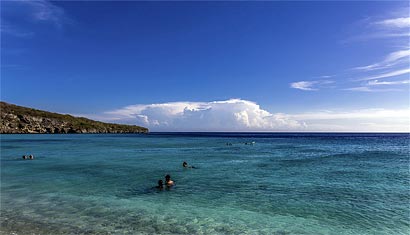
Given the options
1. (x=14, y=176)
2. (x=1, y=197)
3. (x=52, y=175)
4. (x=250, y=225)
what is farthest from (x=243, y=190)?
(x=14, y=176)

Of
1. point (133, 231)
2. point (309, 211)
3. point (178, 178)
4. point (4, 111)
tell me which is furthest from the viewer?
point (4, 111)

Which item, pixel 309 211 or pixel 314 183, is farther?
pixel 314 183

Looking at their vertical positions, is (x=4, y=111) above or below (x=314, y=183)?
above

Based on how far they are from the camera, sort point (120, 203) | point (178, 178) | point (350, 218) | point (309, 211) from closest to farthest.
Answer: point (350, 218) → point (309, 211) → point (120, 203) → point (178, 178)

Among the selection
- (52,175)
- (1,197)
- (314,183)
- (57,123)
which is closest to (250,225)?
(314,183)

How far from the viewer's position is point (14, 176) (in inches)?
1210

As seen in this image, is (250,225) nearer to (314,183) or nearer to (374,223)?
(374,223)

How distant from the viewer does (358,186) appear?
25766 millimetres

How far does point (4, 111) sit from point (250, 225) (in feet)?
651

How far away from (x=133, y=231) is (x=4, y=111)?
7697 inches

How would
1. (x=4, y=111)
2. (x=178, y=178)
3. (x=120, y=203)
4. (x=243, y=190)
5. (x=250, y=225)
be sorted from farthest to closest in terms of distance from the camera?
(x=4, y=111)
(x=178, y=178)
(x=243, y=190)
(x=120, y=203)
(x=250, y=225)

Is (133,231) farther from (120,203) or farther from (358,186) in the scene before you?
(358,186)

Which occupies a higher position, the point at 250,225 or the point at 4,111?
the point at 4,111

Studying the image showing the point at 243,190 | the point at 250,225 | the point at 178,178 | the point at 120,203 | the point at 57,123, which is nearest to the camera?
the point at 250,225
